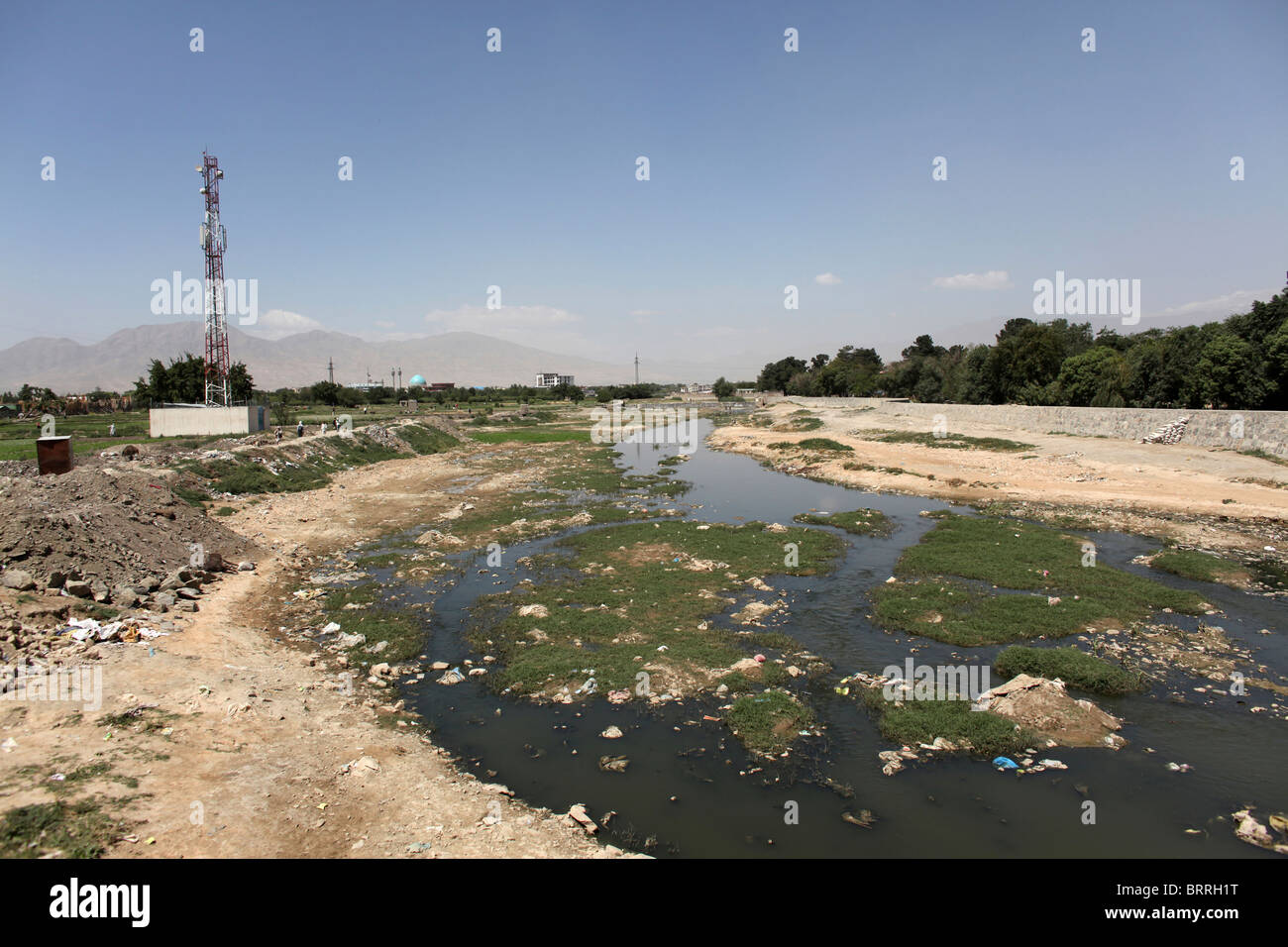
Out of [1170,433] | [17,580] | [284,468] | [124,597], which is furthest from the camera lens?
[1170,433]

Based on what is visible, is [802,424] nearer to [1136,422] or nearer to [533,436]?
[533,436]

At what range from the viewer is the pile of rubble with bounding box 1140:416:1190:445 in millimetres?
32062

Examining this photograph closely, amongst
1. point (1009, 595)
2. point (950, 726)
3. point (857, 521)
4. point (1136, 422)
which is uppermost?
point (1136, 422)

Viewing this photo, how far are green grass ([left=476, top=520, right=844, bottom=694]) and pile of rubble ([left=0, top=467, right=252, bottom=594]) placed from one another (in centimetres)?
704

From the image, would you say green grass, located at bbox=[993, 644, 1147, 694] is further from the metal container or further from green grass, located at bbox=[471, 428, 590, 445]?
green grass, located at bbox=[471, 428, 590, 445]

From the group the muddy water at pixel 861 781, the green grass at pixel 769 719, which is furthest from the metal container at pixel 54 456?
the green grass at pixel 769 719

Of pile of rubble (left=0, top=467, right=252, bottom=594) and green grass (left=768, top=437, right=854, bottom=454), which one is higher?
green grass (left=768, top=437, right=854, bottom=454)

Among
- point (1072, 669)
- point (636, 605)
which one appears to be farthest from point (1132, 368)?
point (636, 605)

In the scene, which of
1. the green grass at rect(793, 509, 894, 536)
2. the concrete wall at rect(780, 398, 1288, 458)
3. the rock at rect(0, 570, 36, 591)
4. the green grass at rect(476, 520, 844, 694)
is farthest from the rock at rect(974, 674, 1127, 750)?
the concrete wall at rect(780, 398, 1288, 458)

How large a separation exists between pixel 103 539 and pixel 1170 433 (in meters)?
44.9

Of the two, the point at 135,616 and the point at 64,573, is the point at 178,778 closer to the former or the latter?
the point at 135,616

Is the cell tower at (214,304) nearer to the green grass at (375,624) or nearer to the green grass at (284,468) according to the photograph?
the green grass at (284,468)

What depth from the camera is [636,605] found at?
12.8 meters

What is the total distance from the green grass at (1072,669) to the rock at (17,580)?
1645 cm
